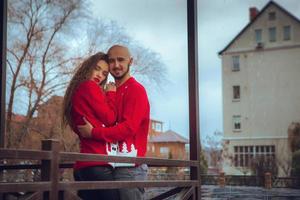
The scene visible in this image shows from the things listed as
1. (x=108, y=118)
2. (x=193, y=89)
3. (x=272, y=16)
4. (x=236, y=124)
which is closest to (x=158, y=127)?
(x=193, y=89)

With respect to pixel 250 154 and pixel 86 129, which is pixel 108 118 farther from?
pixel 250 154

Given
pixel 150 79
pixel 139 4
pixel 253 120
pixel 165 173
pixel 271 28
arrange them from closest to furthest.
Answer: pixel 165 173 → pixel 150 79 → pixel 139 4 → pixel 271 28 → pixel 253 120

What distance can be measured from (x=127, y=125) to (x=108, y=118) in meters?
0.11

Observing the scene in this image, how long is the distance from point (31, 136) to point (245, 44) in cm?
1519

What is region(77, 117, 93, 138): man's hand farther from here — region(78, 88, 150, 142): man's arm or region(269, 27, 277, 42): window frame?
region(269, 27, 277, 42): window frame

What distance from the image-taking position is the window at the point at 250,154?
23906 mm

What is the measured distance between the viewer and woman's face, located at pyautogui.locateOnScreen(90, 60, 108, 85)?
3.01 meters

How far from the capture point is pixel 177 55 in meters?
16.1

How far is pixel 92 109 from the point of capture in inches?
115

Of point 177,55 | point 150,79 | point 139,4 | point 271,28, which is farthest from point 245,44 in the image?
point 150,79

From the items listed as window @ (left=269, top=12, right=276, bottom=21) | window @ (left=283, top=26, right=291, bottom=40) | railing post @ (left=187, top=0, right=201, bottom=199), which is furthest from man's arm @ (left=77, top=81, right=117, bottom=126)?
window @ (left=269, top=12, right=276, bottom=21)

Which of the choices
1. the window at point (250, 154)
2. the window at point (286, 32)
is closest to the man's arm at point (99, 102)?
the window at point (250, 154)

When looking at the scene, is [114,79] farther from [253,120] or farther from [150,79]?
[253,120]

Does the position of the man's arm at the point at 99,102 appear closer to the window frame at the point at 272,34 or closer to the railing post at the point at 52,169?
the railing post at the point at 52,169
